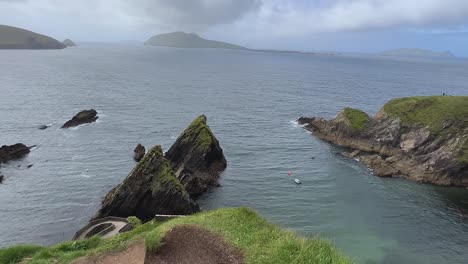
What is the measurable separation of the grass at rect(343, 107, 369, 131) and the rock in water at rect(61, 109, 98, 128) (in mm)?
60059

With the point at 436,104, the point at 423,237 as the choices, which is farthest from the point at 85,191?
the point at 436,104

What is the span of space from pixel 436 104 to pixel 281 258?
78046mm

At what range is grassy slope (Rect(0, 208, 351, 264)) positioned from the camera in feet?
63.6

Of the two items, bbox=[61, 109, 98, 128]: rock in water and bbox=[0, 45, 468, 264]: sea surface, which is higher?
bbox=[61, 109, 98, 128]: rock in water

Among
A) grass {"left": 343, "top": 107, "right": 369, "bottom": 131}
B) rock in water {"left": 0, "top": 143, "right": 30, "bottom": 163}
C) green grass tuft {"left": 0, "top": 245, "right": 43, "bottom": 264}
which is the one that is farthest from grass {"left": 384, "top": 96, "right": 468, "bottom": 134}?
rock in water {"left": 0, "top": 143, "right": 30, "bottom": 163}

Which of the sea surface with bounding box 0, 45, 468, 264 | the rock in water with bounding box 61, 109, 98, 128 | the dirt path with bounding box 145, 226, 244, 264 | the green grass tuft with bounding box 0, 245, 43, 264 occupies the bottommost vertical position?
the sea surface with bounding box 0, 45, 468, 264

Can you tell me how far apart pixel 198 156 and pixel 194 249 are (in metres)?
43.7

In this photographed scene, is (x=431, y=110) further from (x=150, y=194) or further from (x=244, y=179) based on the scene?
(x=150, y=194)

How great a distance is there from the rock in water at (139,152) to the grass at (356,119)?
144ft

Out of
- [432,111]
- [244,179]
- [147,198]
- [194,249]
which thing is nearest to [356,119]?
[432,111]

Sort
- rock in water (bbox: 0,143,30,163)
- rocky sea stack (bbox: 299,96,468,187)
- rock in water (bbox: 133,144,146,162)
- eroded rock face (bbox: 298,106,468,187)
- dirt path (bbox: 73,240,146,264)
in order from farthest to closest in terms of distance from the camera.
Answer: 1. rock in water (bbox: 133,144,146,162)
2. rock in water (bbox: 0,143,30,163)
3. rocky sea stack (bbox: 299,96,468,187)
4. eroded rock face (bbox: 298,106,468,187)
5. dirt path (bbox: 73,240,146,264)

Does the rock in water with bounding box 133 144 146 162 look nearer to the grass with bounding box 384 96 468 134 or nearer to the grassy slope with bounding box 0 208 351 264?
the grassy slope with bounding box 0 208 351 264

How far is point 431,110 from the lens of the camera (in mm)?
83438

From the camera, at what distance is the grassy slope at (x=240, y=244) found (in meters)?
19.4
